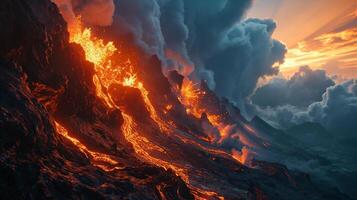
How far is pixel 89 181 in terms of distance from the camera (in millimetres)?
23797

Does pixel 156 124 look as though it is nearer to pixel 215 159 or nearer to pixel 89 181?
pixel 215 159

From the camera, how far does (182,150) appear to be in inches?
2601

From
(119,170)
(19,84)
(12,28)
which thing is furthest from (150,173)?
(12,28)

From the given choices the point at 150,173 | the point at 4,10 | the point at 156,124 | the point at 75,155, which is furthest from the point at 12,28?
the point at 156,124

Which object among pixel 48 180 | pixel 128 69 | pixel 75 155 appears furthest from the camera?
pixel 128 69

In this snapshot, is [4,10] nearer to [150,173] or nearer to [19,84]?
[19,84]

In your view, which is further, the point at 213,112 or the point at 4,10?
the point at 213,112

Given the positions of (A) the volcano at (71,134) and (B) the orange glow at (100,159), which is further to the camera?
(B) the orange glow at (100,159)

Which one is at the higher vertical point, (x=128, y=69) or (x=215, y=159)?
(x=128, y=69)

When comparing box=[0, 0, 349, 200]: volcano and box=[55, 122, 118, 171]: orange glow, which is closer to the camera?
box=[0, 0, 349, 200]: volcano

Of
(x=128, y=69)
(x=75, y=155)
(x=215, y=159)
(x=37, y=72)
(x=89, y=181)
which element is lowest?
(x=89, y=181)

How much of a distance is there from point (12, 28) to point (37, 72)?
16.0 ft

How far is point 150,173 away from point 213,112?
16028cm

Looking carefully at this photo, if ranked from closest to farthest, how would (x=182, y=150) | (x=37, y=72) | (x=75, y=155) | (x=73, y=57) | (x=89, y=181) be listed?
(x=89, y=181), (x=75, y=155), (x=37, y=72), (x=73, y=57), (x=182, y=150)
